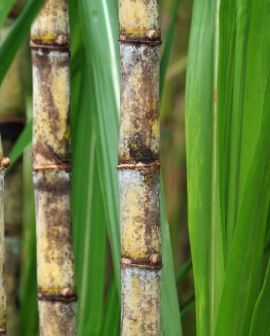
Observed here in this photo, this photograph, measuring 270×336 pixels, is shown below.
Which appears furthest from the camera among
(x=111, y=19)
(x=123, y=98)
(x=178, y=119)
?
(x=178, y=119)

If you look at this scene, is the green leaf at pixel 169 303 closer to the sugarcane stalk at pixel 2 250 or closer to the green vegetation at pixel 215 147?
the green vegetation at pixel 215 147

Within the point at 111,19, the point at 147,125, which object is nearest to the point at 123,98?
the point at 147,125

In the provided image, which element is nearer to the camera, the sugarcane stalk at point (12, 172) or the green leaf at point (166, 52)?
the green leaf at point (166, 52)

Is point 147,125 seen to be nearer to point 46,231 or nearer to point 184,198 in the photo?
point 46,231

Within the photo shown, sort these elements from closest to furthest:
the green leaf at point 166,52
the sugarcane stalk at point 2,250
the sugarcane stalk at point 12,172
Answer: the sugarcane stalk at point 2,250 < the green leaf at point 166,52 < the sugarcane stalk at point 12,172

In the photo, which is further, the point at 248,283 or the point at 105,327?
the point at 105,327

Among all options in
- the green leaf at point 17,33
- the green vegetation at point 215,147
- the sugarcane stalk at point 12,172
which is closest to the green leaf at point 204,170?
the green vegetation at point 215,147

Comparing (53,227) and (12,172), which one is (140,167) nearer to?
(53,227)
